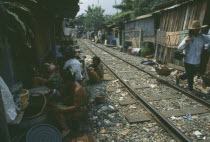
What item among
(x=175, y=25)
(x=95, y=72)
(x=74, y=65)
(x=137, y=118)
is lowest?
(x=137, y=118)

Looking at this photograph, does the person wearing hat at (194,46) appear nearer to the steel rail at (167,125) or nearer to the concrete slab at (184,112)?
the concrete slab at (184,112)

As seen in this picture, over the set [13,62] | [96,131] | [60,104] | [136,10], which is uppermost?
[136,10]

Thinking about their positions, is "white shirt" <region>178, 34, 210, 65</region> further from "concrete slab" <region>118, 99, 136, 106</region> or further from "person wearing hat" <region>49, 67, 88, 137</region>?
"person wearing hat" <region>49, 67, 88, 137</region>

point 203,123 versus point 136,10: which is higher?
point 136,10

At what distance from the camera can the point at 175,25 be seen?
10.7m

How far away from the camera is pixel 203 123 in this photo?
4.16 metres

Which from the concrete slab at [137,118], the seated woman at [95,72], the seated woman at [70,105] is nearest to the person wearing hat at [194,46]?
the concrete slab at [137,118]

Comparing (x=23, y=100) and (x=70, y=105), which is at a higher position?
(x=23, y=100)

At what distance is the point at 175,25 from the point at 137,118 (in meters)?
8.47

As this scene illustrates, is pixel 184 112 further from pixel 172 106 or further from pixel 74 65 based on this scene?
pixel 74 65

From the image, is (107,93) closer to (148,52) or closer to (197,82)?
(197,82)

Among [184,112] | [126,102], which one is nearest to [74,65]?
→ [126,102]

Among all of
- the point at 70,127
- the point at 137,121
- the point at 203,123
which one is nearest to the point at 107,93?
the point at 137,121

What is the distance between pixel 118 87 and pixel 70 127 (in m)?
3.55
